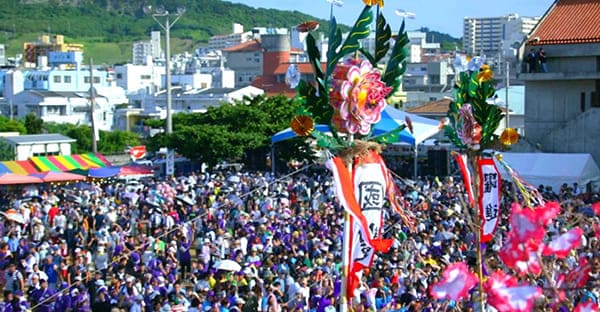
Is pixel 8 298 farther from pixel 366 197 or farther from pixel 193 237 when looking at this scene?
pixel 366 197

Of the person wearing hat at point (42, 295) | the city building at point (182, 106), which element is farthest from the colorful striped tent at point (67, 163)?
the city building at point (182, 106)

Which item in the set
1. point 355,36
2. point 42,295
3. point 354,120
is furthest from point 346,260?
point 42,295

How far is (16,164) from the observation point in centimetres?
3322

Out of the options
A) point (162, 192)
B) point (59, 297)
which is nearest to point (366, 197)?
point (59, 297)

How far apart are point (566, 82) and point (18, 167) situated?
1773 centimetres

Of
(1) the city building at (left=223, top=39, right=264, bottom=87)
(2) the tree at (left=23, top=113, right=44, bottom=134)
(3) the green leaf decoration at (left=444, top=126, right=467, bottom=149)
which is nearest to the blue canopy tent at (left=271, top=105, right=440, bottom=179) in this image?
(3) the green leaf decoration at (left=444, top=126, right=467, bottom=149)

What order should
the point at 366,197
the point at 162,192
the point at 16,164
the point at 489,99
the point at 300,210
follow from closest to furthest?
1. the point at 366,197
2. the point at 489,99
3. the point at 300,210
4. the point at 162,192
5. the point at 16,164

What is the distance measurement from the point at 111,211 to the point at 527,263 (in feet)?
59.5

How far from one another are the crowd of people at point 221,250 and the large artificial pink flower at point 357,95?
2097 mm

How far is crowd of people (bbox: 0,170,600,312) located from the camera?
1443cm

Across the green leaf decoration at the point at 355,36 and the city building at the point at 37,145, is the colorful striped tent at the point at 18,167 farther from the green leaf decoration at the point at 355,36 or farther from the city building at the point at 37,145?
the green leaf decoration at the point at 355,36

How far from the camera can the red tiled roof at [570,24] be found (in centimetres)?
2958

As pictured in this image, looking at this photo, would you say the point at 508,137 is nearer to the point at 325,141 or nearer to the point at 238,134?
the point at 325,141

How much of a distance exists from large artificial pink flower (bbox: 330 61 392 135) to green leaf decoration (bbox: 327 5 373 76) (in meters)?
0.11
